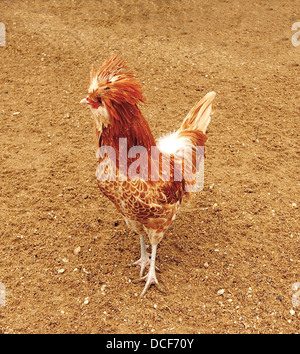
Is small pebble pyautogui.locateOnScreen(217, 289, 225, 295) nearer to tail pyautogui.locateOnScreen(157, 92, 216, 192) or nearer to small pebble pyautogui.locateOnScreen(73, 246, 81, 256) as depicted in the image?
tail pyautogui.locateOnScreen(157, 92, 216, 192)

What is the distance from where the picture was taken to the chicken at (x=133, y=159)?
8.73ft

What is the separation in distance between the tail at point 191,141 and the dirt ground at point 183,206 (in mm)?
916

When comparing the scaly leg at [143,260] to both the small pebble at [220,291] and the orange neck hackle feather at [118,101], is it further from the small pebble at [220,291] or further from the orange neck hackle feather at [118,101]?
the orange neck hackle feather at [118,101]

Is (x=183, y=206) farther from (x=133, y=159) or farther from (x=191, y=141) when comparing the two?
(x=133, y=159)

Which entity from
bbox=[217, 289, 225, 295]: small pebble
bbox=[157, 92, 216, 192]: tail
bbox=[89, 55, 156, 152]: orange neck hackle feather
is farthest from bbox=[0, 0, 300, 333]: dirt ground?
bbox=[89, 55, 156, 152]: orange neck hackle feather

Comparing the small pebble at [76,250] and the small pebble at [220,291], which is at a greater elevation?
the small pebble at [76,250]

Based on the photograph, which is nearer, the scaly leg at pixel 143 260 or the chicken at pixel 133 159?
the chicken at pixel 133 159

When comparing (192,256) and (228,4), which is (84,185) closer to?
(192,256)

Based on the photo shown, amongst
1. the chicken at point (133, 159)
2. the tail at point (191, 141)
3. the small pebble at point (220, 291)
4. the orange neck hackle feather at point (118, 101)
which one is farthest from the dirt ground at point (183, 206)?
the orange neck hackle feather at point (118, 101)

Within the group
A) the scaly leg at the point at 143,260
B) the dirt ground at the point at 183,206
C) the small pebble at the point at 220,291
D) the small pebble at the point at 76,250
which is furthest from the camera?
the small pebble at the point at 76,250

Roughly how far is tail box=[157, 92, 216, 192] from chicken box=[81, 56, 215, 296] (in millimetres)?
13

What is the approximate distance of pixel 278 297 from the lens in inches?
135

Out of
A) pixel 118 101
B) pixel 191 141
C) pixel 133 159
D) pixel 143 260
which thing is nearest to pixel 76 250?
pixel 143 260

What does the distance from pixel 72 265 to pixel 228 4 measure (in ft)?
27.1
